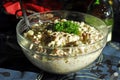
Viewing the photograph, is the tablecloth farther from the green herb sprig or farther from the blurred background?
the green herb sprig

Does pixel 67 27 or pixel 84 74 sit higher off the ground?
pixel 67 27

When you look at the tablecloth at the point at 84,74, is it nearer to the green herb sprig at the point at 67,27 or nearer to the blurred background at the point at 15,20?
the blurred background at the point at 15,20

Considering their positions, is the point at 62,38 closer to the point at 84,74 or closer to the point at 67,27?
the point at 67,27

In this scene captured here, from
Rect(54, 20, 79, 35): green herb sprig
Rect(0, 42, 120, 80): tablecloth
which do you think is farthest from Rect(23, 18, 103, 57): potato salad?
Rect(0, 42, 120, 80): tablecloth

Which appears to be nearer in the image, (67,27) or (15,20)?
(67,27)

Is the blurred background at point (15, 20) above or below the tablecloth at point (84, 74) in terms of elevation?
above

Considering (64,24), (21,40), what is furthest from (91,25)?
(21,40)

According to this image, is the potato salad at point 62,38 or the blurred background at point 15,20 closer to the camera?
the potato salad at point 62,38

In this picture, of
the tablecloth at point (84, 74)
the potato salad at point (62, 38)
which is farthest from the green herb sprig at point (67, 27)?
the tablecloth at point (84, 74)

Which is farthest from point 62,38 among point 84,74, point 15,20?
point 15,20
